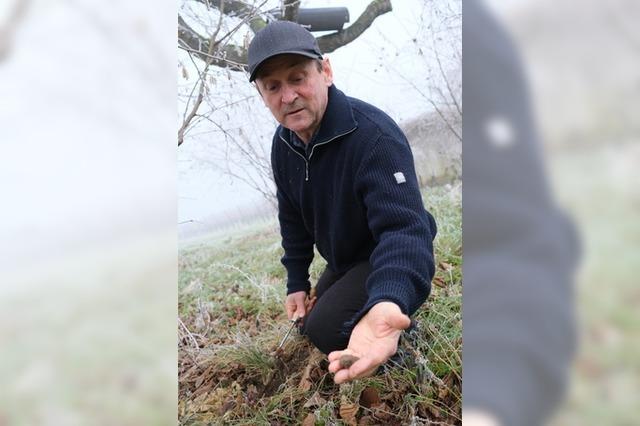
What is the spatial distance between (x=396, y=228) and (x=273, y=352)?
672mm

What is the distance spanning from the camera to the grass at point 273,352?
5.16 ft

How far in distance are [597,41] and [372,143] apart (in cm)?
55

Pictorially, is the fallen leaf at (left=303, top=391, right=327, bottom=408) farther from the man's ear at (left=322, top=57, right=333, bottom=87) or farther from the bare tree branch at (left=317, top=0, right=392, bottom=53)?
the bare tree branch at (left=317, top=0, right=392, bottom=53)

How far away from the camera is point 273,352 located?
5.78 feet

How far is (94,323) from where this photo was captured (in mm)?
1606

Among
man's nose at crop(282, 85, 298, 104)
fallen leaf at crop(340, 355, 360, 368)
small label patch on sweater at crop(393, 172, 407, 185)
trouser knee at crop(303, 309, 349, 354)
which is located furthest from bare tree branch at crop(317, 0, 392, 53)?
fallen leaf at crop(340, 355, 360, 368)

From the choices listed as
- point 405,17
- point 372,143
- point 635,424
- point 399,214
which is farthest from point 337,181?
point 635,424

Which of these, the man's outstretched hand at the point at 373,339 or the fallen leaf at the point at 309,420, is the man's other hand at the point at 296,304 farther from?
the man's outstretched hand at the point at 373,339

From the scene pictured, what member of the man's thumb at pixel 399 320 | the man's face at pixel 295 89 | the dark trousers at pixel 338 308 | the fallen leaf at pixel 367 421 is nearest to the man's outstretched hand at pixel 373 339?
the man's thumb at pixel 399 320

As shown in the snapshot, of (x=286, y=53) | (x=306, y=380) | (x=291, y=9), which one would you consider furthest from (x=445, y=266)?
(x=291, y=9)

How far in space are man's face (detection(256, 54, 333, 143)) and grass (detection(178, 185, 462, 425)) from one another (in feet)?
1.29

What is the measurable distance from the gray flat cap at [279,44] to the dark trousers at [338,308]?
0.58 meters

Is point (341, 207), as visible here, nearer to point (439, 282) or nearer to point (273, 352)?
point (439, 282)

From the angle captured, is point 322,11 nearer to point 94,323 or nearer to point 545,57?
point 545,57
